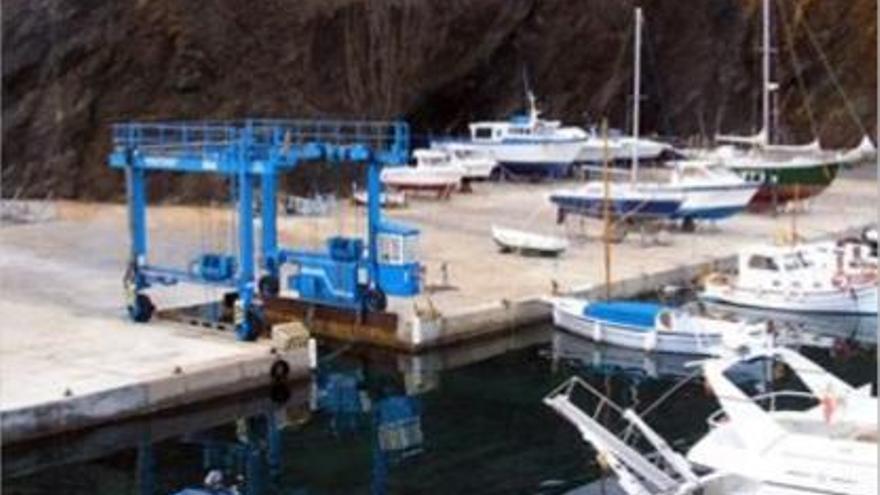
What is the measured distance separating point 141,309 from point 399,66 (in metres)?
32.5

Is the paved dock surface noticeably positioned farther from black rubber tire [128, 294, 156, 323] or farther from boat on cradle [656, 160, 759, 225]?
boat on cradle [656, 160, 759, 225]

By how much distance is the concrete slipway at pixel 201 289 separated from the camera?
918 inches

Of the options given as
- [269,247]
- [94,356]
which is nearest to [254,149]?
[269,247]

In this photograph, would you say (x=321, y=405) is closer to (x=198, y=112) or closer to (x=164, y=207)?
(x=164, y=207)

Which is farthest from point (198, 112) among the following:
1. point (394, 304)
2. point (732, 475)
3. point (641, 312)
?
point (732, 475)

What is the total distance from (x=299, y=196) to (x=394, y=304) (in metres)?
20.8

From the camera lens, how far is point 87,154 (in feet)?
170

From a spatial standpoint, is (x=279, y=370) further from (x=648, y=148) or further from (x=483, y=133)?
(x=648, y=148)

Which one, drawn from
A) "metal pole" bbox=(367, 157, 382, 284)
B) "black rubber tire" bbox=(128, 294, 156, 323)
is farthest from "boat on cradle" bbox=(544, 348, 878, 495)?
"black rubber tire" bbox=(128, 294, 156, 323)

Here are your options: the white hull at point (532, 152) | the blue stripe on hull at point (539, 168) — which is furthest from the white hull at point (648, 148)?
the white hull at point (532, 152)

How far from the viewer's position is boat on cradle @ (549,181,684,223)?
137 ft

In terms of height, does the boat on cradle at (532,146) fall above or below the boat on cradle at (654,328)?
above

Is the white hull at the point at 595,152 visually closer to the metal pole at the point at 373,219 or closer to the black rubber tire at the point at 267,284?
the metal pole at the point at 373,219

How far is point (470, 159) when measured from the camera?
185 ft
